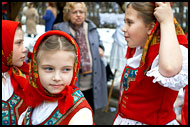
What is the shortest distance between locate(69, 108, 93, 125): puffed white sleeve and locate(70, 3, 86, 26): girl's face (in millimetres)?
2174

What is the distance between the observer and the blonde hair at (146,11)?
1.60 m

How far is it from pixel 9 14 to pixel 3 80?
2.58 metres

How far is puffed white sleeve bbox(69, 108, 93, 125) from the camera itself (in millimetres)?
1219

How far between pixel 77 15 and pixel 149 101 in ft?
6.54

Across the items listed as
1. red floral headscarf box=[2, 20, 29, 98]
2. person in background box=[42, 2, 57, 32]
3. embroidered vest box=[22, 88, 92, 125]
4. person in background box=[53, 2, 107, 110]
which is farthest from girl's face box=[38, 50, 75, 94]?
person in background box=[42, 2, 57, 32]

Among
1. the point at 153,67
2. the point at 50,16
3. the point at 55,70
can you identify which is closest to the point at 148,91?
the point at 153,67

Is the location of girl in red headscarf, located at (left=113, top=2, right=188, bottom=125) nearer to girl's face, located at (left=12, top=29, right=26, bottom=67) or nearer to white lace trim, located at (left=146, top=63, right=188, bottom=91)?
white lace trim, located at (left=146, top=63, right=188, bottom=91)

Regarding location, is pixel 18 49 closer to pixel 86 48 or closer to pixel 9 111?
pixel 9 111

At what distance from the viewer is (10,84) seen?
1740 mm

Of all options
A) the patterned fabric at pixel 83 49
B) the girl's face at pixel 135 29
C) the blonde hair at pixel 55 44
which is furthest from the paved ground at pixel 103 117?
the blonde hair at pixel 55 44

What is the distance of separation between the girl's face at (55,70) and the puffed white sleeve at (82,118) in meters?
0.18

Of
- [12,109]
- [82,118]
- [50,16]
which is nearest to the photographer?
[82,118]

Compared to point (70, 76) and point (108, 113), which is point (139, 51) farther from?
point (108, 113)

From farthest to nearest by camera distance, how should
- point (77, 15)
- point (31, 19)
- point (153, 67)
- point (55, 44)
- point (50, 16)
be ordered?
1. point (31, 19)
2. point (50, 16)
3. point (77, 15)
4. point (153, 67)
5. point (55, 44)
